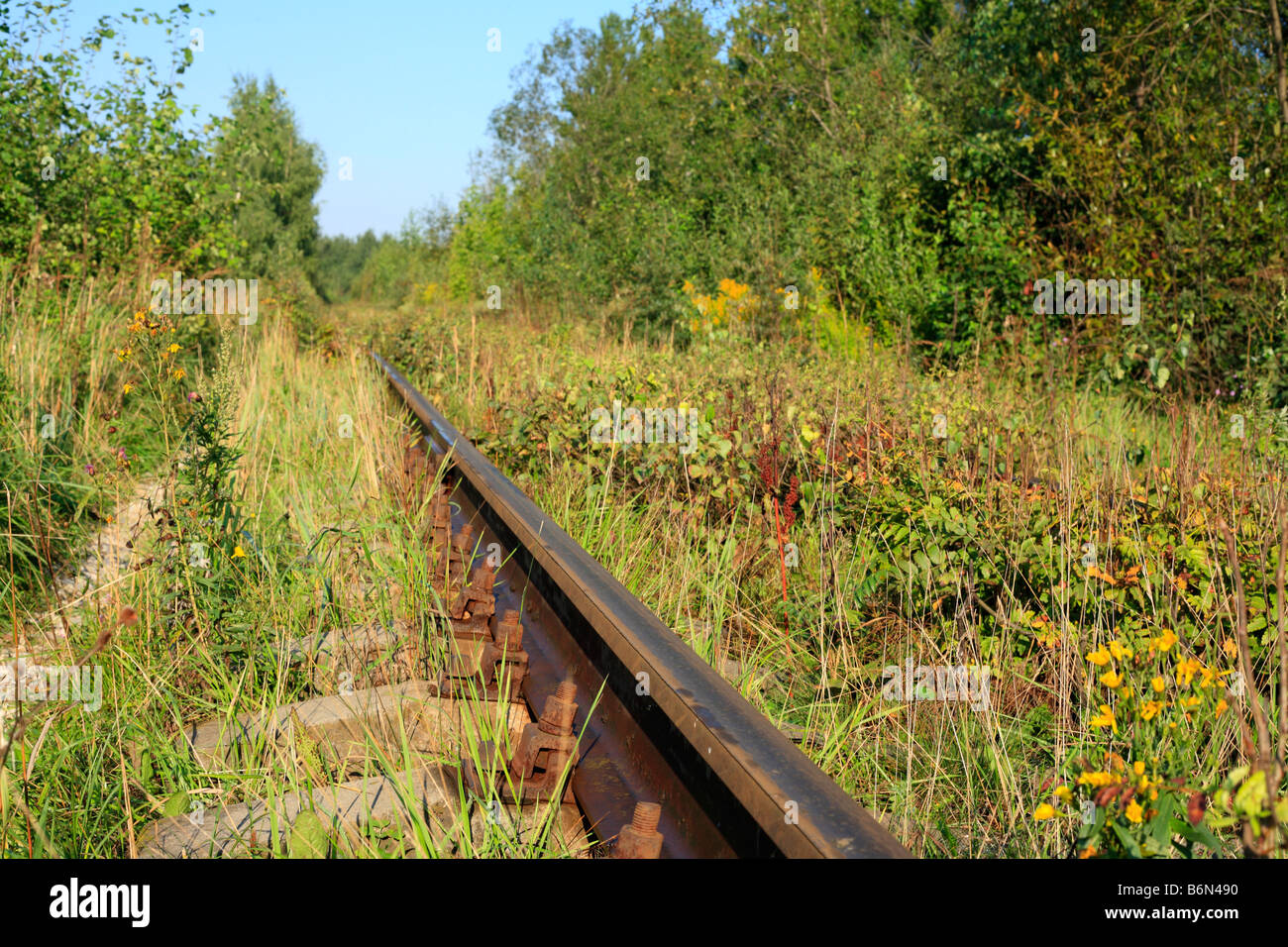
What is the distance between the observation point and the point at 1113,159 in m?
8.34

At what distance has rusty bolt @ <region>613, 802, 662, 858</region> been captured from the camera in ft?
4.82

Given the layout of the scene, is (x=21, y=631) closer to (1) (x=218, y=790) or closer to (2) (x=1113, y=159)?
(1) (x=218, y=790)

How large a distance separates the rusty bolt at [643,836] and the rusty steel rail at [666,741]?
3.9 inches

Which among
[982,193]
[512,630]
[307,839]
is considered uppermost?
[982,193]

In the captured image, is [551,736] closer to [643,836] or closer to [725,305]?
[643,836]

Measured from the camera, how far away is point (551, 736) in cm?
188

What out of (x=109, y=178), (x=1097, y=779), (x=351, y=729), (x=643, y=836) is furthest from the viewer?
(x=109, y=178)

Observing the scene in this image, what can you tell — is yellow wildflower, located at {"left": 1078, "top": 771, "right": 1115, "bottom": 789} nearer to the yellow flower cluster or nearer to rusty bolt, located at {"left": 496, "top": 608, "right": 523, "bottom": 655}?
rusty bolt, located at {"left": 496, "top": 608, "right": 523, "bottom": 655}

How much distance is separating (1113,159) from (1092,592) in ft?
22.3

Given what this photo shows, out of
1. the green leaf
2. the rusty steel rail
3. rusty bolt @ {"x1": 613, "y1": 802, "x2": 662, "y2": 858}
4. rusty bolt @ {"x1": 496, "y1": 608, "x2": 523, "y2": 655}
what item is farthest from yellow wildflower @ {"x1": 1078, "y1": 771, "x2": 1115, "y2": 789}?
rusty bolt @ {"x1": 496, "y1": 608, "x2": 523, "y2": 655}

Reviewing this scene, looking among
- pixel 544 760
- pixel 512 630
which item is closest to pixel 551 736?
pixel 544 760

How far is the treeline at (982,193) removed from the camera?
25.3 feet

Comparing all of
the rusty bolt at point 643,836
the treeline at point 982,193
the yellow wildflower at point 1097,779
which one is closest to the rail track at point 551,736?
the rusty bolt at point 643,836

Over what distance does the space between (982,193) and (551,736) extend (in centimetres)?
898
